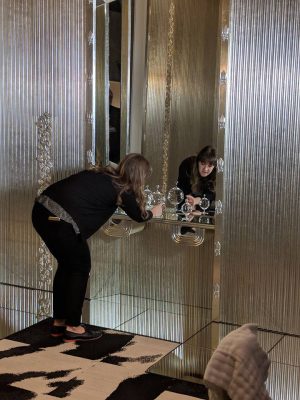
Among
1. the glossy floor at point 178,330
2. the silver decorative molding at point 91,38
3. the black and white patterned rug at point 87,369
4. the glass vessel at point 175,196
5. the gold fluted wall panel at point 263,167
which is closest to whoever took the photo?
the black and white patterned rug at point 87,369

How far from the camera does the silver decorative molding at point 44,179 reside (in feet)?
12.7

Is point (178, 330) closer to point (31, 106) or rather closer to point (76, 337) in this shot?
point (76, 337)

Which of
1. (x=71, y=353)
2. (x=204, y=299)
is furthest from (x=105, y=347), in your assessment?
(x=204, y=299)

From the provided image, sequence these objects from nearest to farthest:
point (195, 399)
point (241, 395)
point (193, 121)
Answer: point (241, 395), point (195, 399), point (193, 121)

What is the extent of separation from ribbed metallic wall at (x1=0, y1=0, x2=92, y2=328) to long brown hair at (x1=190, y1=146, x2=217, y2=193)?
2.53ft

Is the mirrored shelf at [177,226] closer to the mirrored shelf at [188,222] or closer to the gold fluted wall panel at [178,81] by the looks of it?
the mirrored shelf at [188,222]

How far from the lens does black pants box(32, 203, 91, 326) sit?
3131 mm

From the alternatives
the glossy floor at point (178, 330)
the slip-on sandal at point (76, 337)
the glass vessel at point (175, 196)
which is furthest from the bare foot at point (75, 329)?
the glass vessel at point (175, 196)

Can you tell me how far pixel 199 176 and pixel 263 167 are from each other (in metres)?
0.44

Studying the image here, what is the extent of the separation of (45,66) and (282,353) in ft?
7.71

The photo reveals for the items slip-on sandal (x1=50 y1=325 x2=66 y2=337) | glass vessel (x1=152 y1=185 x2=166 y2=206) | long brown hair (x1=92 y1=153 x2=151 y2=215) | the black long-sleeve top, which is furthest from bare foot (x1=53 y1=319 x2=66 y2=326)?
glass vessel (x1=152 y1=185 x2=166 y2=206)

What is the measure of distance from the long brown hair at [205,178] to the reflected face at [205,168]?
0.01 m

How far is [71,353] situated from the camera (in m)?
3.12

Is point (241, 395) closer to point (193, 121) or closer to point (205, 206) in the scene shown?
point (205, 206)
